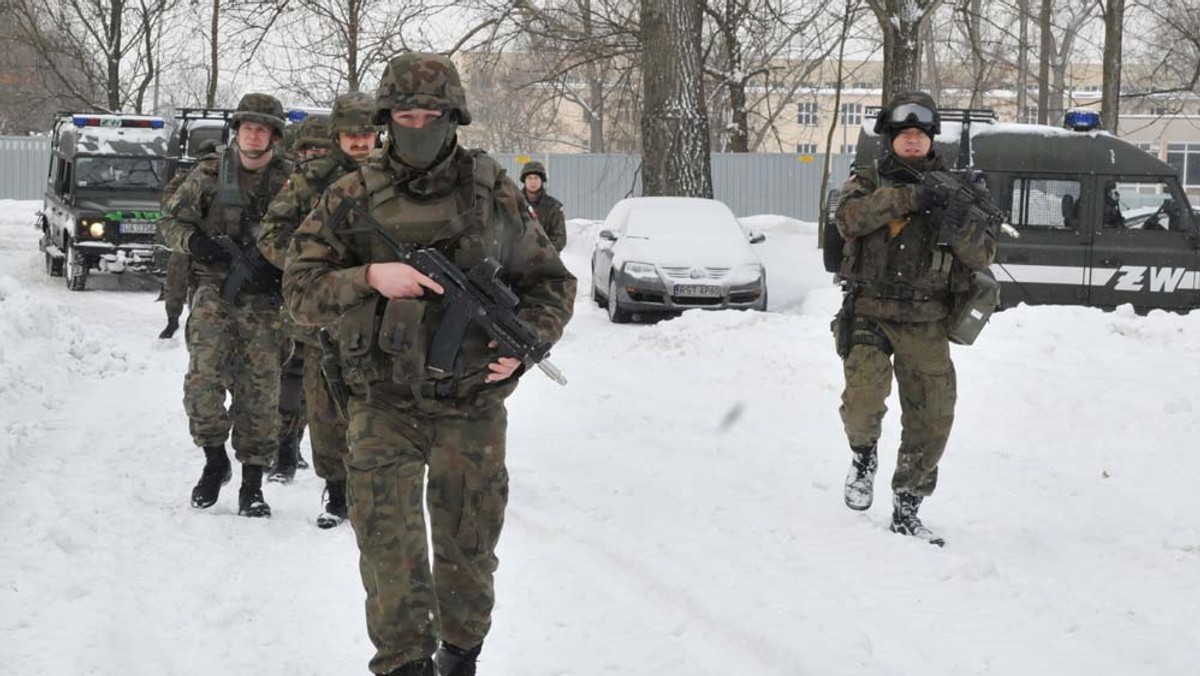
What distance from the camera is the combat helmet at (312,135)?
6.71 m

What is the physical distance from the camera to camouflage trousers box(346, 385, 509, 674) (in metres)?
3.82

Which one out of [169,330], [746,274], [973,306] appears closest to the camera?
[973,306]

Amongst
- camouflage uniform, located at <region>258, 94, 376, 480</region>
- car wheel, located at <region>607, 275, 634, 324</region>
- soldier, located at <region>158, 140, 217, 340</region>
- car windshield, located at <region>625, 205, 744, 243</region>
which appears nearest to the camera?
camouflage uniform, located at <region>258, 94, 376, 480</region>

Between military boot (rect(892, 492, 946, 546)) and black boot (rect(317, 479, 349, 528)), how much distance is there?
2.61 m

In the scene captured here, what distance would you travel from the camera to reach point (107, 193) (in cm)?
1852

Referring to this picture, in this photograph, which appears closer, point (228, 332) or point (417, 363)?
point (417, 363)

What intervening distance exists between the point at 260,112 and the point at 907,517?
12.0ft

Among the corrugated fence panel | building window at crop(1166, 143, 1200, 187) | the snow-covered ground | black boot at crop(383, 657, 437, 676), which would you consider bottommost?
the snow-covered ground

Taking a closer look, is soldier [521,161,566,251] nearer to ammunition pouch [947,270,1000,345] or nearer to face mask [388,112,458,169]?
ammunition pouch [947,270,1000,345]

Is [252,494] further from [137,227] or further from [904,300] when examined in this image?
[137,227]

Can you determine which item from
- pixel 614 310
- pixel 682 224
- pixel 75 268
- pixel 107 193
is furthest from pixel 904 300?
pixel 107 193

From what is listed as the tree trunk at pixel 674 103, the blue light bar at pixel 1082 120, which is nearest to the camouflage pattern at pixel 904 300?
the blue light bar at pixel 1082 120

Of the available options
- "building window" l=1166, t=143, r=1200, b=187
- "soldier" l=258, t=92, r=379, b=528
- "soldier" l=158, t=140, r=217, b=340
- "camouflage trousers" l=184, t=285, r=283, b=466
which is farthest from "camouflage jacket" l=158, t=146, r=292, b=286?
"building window" l=1166, t=143, r=1200, b=187

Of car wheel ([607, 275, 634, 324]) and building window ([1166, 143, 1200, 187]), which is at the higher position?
building window ([1166, 143, 1200, 187])
